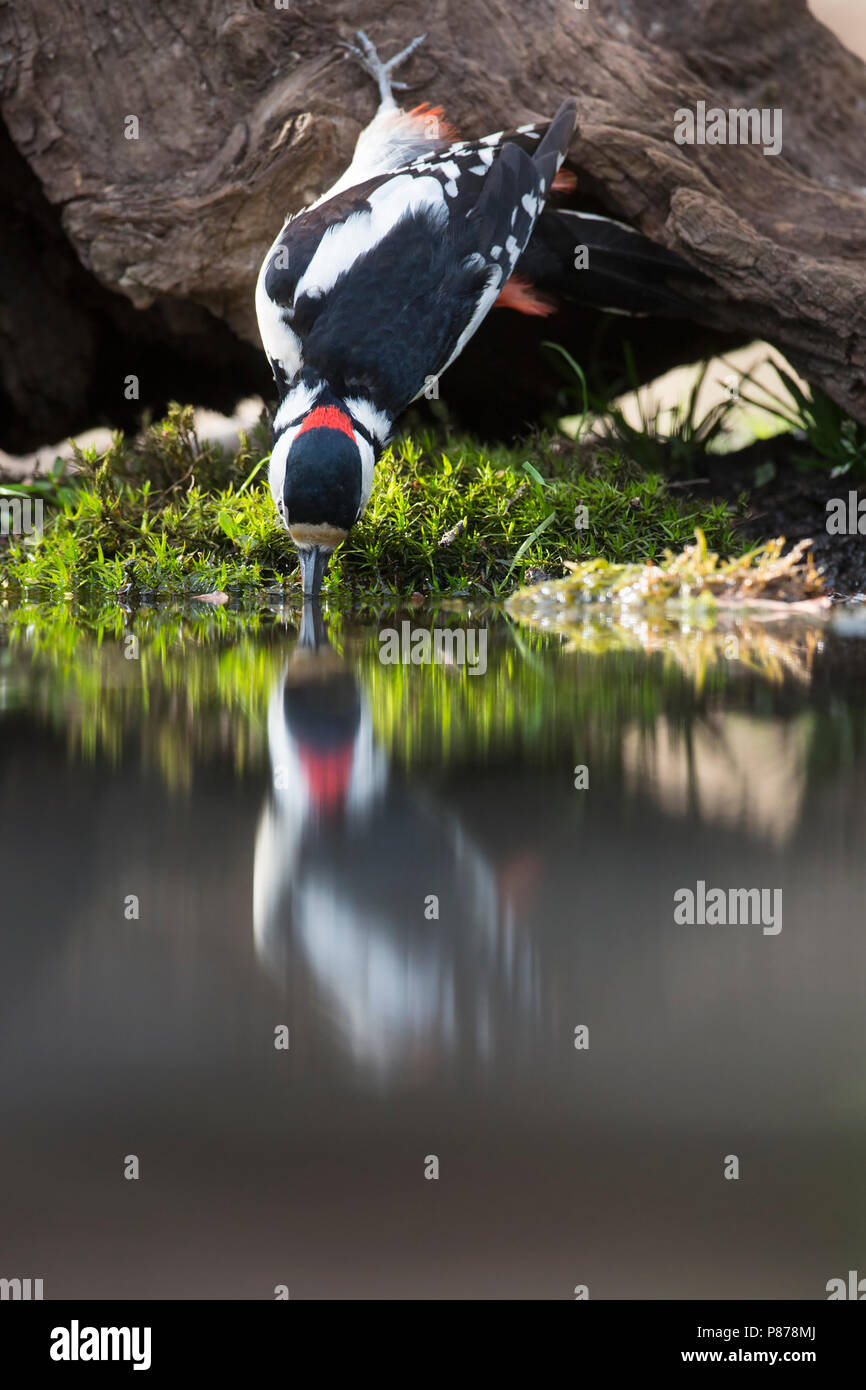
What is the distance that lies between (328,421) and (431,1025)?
2.70m

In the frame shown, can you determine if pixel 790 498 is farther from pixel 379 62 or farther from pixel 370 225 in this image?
pixel 379 62

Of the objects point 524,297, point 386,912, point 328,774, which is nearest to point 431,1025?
point 386,912

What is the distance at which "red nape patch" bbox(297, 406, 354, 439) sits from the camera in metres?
3.51

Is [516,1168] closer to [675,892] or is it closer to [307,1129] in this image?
[307,1129]

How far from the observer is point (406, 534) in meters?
4.22

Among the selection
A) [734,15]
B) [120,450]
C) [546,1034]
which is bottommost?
[546,1034]

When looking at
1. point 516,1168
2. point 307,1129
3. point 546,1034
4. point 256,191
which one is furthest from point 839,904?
point 256,191

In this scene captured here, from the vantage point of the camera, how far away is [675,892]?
1.38 metres

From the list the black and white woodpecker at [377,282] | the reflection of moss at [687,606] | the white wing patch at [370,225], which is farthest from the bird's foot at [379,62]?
the reflection of moss at [687,606]

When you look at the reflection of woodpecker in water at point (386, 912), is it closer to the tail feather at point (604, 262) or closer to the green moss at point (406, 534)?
the green moss at point (406, 534)

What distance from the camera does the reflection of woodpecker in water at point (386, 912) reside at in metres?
1.13

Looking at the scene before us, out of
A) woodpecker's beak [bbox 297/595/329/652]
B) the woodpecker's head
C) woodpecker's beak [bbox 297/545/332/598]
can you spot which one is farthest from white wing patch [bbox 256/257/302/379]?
woodpecker's beak [bbox 297/595/329/652]

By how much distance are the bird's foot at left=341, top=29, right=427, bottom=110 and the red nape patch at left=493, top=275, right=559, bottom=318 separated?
31.2 inches

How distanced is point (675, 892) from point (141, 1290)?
0.75 metres
